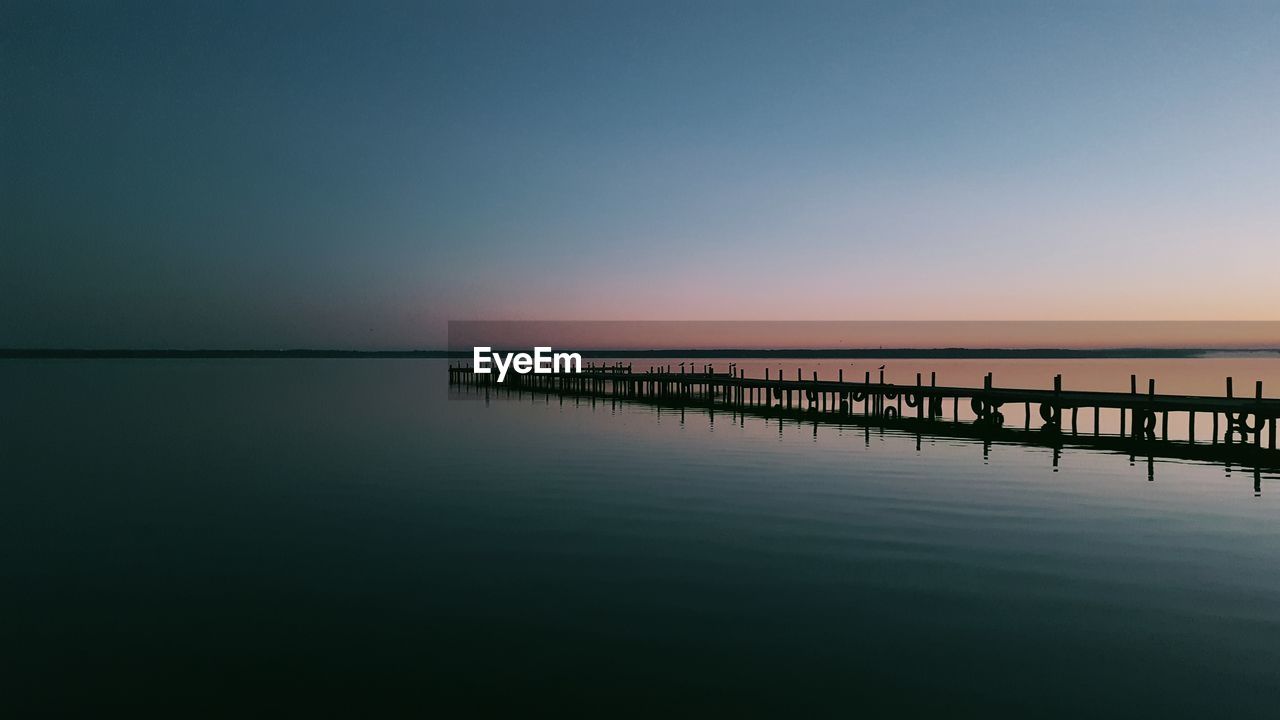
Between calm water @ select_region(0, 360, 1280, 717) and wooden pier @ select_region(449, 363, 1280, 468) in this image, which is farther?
wooden pier @ select_region(449, 363, 1280, 468)

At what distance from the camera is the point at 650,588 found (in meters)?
11.3

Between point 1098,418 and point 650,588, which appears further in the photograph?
point 1098,418

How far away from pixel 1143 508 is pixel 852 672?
12.0 meters

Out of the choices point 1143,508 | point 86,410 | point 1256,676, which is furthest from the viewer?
point 86,410

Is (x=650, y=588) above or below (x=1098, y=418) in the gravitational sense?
above

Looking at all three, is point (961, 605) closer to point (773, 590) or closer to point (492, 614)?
point (773, 590)

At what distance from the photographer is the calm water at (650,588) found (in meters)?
8.05

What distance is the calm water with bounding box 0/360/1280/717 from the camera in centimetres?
805

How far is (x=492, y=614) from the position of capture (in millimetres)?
10305

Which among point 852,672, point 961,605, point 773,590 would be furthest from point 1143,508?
point 852,672

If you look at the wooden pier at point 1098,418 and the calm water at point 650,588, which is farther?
the wooden pier at point 1098,418

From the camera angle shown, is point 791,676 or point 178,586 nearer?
point 791,676

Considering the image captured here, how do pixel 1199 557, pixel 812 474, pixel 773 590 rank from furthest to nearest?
1. pixel 812 474
2. pixel 1199 557
3. pixel 773 590

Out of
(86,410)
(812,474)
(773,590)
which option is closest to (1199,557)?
(773,590)
